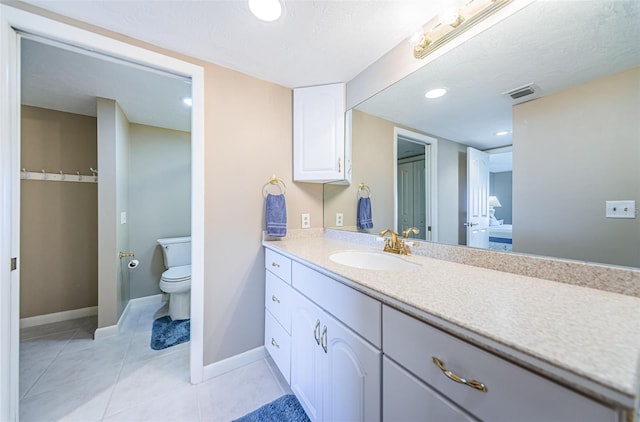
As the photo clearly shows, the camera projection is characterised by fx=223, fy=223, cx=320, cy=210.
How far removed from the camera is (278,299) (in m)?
1.46

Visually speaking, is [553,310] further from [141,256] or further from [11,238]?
[141,256]

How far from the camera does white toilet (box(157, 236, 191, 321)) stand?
2.13 meters

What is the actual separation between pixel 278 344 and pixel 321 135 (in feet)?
4.93

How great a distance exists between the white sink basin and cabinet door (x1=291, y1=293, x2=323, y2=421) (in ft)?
1.01

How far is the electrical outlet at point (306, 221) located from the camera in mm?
1867

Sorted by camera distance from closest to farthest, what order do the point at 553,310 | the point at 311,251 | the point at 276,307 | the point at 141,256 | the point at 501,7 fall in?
the point at 553,310, the point at 501,7, the point at 311,251, the point at 276,307, the point at 141,256

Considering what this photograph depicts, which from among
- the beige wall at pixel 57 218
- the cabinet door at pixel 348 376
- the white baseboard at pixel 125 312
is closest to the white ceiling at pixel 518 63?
the cabinet door at pixel 348 376

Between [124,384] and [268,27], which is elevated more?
[268,27]

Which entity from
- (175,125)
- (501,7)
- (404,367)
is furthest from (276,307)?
(175,125)

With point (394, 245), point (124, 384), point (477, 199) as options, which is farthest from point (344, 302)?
point (124, 384)

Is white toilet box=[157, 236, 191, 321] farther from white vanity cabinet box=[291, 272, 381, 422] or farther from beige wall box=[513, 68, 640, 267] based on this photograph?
beige wall box=[513, 68, 640, 267]

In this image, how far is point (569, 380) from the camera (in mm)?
373

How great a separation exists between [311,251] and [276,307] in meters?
0.49

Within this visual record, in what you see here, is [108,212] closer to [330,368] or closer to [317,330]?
[317,330]
